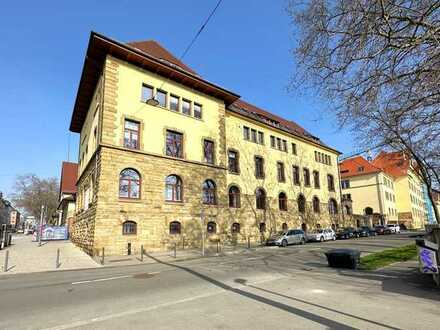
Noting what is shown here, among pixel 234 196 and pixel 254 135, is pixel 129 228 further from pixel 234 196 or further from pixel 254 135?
pixel 254 135

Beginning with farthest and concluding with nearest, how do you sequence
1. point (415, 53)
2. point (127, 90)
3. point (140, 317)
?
1. point (127, 90)
2. point (415, 53)
3. point (140, 317)

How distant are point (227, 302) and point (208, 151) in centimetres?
2066

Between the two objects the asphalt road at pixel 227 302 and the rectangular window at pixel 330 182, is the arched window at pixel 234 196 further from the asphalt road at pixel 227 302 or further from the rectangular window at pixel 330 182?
the rectangular window at pixel 330 182

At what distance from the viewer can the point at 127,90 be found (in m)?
22.5

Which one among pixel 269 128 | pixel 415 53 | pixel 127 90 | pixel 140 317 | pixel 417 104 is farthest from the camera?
pixel 269 128

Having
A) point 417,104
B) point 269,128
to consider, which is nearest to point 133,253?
point 417,104

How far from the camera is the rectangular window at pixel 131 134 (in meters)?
22.0

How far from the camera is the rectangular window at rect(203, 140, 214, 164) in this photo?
26.9m

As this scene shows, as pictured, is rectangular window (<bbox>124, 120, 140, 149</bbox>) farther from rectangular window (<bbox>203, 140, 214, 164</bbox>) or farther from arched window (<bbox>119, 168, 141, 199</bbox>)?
rectangular window (<bbox>203, 140, 214, 164</bbox>)

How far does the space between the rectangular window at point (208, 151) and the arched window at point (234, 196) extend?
13.7ft

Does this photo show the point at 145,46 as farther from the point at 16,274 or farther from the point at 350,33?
the point at 350,33

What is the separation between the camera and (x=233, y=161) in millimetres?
30859

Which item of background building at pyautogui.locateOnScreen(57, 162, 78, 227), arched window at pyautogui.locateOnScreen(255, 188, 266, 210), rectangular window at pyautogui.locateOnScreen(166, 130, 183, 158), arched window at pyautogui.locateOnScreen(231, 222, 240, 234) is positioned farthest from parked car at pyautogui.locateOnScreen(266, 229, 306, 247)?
background building at pyautogui.locateOnScreen(57, 162, 78, 227)

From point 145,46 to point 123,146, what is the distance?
11103mm
